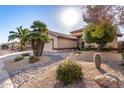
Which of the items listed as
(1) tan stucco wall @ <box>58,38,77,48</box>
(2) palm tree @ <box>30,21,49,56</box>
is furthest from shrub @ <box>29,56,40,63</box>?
(1) tan stucco wall @ <box>58,38,77,48</box>

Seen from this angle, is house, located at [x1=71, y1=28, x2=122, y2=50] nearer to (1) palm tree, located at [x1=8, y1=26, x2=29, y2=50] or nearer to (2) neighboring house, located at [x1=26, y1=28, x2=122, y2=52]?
(2) neighboring house, located at [x1=26, y1=28, x2=122, y2=52]

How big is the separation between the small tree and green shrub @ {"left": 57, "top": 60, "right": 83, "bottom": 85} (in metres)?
1.62

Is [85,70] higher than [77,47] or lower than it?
lower

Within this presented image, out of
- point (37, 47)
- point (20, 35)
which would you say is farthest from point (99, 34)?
point (20, 35)

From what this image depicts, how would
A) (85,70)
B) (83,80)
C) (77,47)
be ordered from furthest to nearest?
(77,47) < (85,70) < (83,80)

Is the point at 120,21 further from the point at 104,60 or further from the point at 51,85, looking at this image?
the point at 51,85

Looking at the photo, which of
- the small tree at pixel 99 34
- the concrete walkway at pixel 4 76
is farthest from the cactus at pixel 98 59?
the concrete walkway at pixel 4 76

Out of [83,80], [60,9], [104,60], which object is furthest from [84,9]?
[83,80]

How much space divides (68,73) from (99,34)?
220 cm

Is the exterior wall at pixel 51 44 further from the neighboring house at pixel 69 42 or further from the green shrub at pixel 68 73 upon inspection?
the green shrub at pixel 68 73

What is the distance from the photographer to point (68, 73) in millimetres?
4230

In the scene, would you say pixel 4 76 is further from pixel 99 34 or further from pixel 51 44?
pixel 99 34
